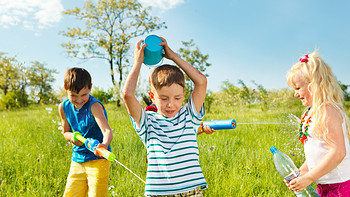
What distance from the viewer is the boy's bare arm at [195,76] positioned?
1.99 m

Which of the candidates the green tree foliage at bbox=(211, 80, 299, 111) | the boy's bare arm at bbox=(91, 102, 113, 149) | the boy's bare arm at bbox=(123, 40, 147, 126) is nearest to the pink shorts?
the boy's bare arm at bbox=(123, 40, 147, 126)

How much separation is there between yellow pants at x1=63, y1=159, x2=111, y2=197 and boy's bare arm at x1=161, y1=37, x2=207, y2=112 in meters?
1.25

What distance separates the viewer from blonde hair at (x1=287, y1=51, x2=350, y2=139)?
6.85 feet

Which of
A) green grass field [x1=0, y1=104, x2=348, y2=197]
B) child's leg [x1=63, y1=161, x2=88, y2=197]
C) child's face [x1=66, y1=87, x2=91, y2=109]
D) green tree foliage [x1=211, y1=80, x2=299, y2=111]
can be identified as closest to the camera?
child's face [x1=66, y1=87, x2=91, y2=109]

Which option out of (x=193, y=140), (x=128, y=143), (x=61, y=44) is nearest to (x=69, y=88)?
(x=193, y=140)

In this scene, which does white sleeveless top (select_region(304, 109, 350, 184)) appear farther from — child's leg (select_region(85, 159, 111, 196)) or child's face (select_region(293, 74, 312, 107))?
child's leg (select_region(85, 159, 111, 196))

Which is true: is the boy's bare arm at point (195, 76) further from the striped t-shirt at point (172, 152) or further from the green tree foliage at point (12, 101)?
the green tree foliage at point (12, 101)

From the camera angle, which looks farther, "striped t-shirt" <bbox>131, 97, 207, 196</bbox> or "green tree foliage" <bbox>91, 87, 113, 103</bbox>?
"green tree foliage" <bbox>91, 87, 113, 103</bbox>

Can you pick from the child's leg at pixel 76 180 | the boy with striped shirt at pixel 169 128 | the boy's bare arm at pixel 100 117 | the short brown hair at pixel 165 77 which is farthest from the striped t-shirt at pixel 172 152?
the child's leg at pixel 76 180

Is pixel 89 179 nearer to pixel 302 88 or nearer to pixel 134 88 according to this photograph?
pixel 134 88

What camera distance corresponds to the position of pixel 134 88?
6.35ft

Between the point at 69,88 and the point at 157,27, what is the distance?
53.1 feet

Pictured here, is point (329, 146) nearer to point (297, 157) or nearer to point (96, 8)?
point (297, 157)

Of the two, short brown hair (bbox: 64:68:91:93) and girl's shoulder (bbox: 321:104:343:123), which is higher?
short brown hair (bbox: 64:68:91:93)
